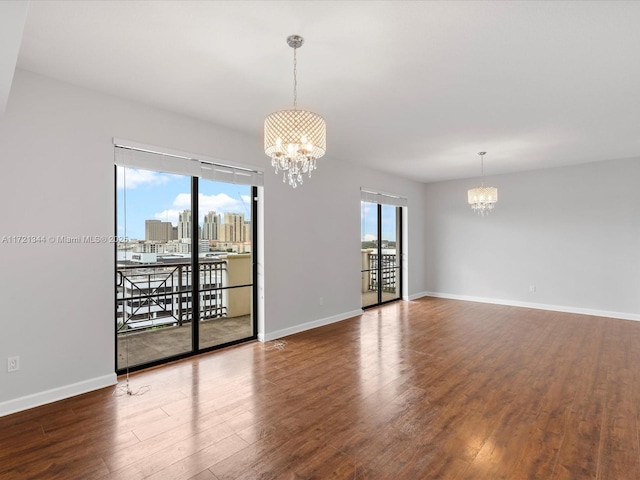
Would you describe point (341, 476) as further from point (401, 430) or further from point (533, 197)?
point (533, 197)

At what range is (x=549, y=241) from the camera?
6254mm

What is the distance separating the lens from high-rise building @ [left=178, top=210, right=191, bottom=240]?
3777 millimetres

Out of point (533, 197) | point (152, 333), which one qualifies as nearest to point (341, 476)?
point (152, 333)

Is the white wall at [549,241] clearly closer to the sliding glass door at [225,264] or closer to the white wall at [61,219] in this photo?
the sliding glass door at [225,264]

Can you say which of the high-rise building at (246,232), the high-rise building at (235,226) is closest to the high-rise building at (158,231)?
the high-rise building at (235,226)

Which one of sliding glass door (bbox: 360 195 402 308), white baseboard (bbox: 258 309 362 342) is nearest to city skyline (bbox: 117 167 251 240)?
white baseboard (bbox: 258 309 362 342)

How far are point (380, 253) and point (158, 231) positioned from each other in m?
4.50

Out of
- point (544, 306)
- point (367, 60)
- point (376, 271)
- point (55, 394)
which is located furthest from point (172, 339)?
point (544, 306)

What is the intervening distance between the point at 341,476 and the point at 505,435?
1.23 meters

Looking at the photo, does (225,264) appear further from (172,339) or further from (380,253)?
(380,253)

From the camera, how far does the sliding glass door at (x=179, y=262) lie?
3.39 meters

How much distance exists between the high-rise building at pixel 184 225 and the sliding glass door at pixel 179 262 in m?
0.01

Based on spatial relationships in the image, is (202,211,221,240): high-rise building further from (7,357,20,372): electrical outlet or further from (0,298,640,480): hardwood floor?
(7,357,20,372): electrical outlet

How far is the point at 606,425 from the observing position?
242 cm
